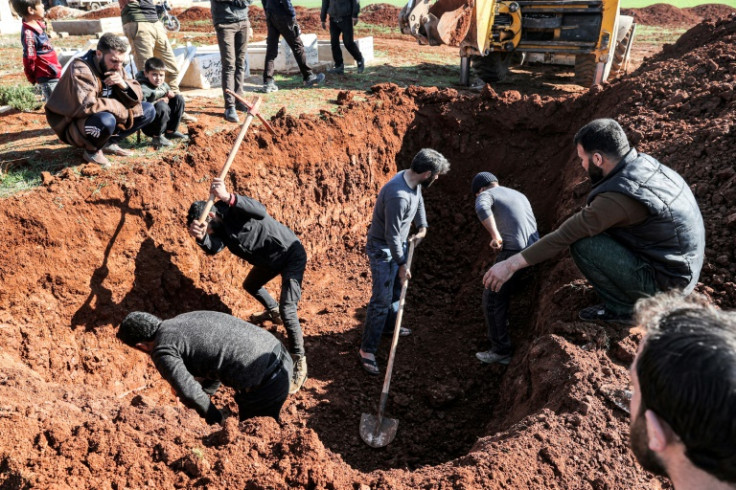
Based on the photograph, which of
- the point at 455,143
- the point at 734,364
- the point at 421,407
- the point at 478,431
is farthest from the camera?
the point at 455,143

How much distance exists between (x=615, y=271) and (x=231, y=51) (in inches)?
223

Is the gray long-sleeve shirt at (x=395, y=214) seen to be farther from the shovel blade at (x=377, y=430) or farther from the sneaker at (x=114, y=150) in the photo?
the sneaker at (x=114, y=150)

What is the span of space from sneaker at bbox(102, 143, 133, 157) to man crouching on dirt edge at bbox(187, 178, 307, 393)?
4.89ft

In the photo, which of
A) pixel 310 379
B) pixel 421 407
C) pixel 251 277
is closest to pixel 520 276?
pixel 421 407

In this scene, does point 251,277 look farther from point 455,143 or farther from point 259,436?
point 455,143

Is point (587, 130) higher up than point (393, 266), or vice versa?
point (587, 130)

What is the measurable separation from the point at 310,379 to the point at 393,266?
141cm

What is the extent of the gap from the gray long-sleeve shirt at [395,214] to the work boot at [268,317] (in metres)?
1.49

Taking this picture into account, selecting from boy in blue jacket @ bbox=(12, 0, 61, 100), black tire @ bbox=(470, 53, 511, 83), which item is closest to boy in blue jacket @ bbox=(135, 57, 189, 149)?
boy in blue jacket @ bbox=(12, 0, 61, 100)

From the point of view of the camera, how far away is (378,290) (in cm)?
530

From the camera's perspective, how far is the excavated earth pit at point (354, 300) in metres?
3.02

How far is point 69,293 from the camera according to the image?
16.1 feet

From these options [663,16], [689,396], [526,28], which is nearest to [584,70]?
[526,28]

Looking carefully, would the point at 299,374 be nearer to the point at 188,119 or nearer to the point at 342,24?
the point at 188,119
